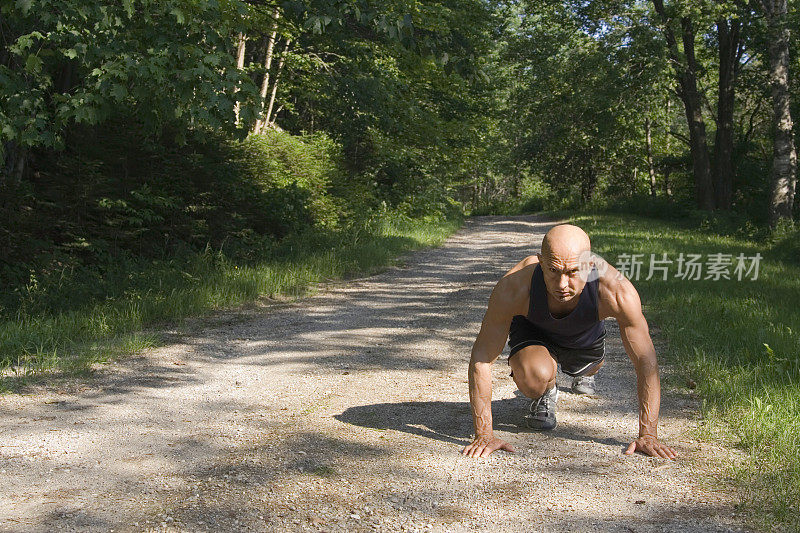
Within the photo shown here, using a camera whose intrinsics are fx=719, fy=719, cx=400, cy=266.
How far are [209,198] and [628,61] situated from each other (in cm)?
1388

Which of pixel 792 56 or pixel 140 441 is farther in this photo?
pixel 792 56

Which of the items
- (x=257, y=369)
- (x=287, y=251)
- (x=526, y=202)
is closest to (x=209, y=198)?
(x=287, y=251)

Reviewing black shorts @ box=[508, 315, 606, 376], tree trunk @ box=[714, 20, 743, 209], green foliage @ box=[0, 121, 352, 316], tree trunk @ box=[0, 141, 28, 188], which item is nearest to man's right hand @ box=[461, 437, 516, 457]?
black shorts @ box=[508, 315, 606, 376]

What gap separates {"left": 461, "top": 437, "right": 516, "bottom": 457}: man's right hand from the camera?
380 cm

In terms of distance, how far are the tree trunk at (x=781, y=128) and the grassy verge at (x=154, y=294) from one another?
8.94m

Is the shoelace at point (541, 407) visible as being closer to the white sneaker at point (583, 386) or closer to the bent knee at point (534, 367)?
the bent knee at point (534, 367)

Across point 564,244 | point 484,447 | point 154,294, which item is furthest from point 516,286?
point 154,294

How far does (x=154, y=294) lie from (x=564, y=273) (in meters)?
6.24

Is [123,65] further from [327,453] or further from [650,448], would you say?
[650,448]

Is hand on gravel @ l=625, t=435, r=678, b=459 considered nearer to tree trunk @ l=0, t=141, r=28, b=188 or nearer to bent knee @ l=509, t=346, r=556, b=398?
bent knee @ l=509, t=346, r=556, b=398

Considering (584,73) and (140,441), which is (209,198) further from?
(584,73)

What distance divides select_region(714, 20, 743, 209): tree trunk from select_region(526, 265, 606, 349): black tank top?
72.7 ft

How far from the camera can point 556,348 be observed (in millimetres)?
4168

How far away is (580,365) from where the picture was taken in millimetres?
4277
